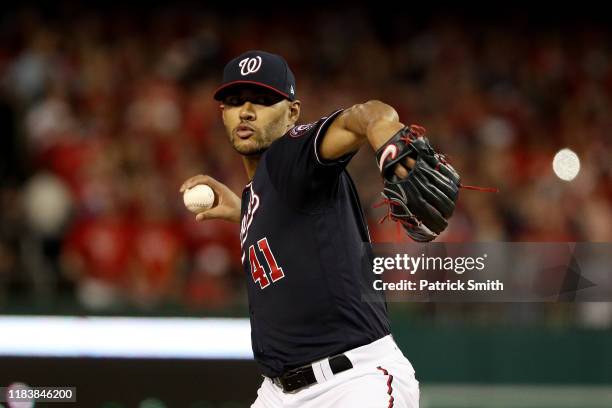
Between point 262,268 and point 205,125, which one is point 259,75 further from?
point 205,125

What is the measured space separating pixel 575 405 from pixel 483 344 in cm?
78

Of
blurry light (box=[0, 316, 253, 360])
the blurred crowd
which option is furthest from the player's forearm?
the blurred crowd

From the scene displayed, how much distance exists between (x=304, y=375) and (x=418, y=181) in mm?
1048

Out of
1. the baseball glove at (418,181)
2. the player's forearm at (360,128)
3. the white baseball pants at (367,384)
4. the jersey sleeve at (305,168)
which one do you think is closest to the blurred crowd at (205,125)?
the white baseball pants at (367,384)

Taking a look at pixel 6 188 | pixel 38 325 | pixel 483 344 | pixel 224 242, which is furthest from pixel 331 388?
pixel 6 188

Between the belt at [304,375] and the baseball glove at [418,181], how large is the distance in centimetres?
80

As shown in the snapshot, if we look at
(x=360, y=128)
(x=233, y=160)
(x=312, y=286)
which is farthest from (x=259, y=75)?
(x=233, y=160)

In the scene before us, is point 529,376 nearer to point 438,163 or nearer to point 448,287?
point 448,287

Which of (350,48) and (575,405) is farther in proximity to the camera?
(350,48)

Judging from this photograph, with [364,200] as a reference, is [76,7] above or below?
above

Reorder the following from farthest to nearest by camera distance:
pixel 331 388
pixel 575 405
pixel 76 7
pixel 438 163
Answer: pixel 76 7, pixel 575 405, pixel 331 388, pixel 438 163

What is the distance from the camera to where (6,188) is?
325 inches

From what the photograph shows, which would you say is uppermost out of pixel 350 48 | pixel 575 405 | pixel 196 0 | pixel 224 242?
pixel 196 0

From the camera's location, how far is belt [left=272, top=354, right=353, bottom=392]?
11.1ft
